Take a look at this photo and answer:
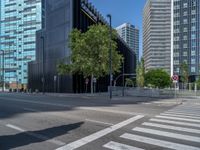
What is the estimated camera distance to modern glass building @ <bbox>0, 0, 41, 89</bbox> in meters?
128

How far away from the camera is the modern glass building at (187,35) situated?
137 metres

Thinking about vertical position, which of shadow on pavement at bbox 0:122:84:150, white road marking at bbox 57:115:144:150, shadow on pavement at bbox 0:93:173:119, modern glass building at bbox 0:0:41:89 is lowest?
shadow on pavement at bbox 0:93:173:119

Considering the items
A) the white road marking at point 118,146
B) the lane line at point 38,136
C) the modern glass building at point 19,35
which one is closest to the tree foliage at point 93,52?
the lane line at point 38,136

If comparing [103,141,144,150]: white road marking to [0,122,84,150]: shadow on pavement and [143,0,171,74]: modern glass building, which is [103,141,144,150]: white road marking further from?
[143,0,171,74]: modern glass building

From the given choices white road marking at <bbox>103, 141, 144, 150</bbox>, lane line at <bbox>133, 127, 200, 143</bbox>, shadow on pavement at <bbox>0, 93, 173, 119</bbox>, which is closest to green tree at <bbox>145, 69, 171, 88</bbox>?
shadow on pavement at <bbox>0, 93, 173, 119</bbox>

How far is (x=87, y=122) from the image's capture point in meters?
12.7

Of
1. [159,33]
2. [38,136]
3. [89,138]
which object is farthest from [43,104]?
[159,33]

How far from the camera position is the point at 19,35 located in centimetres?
13250

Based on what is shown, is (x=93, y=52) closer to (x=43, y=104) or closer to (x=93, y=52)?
(x=93, y=52)

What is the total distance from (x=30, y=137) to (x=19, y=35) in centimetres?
12857

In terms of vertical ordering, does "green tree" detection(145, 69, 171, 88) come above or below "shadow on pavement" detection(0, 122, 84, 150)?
above

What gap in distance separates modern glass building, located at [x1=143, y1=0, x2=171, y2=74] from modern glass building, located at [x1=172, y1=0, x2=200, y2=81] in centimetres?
4385

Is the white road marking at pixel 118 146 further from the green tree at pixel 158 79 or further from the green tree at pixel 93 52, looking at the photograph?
the green tree at pixel 158 79

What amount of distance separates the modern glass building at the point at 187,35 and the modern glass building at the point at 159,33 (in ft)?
144
